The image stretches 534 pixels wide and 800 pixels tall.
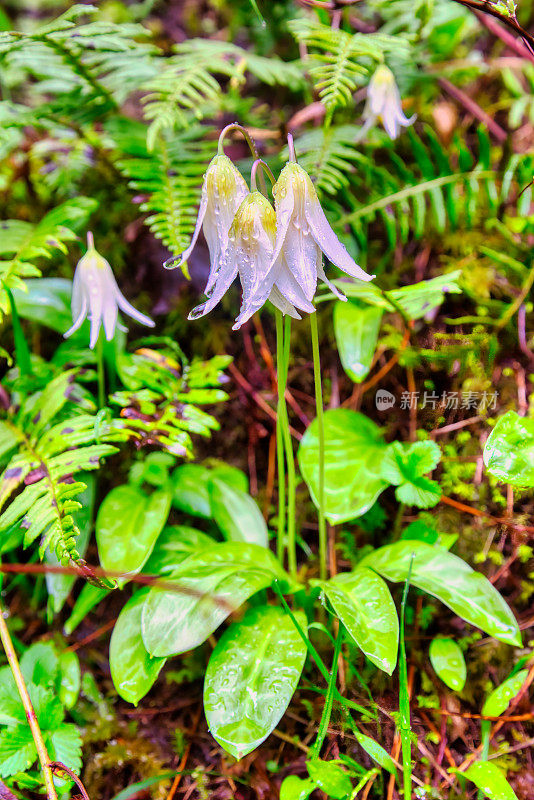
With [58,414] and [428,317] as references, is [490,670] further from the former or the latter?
[58,414]

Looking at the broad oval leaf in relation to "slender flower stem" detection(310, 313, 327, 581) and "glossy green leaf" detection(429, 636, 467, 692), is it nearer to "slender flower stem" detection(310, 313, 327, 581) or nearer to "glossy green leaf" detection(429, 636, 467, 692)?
"slender flower stem" detection(310, 313, 327, 581)

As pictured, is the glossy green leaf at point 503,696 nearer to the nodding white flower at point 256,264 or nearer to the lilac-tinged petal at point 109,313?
the nodding white flower at point 256,264

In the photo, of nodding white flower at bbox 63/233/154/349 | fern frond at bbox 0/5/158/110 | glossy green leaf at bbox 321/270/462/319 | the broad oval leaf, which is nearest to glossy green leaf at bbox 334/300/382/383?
glossy green leaf at bbox 321/270/462/319

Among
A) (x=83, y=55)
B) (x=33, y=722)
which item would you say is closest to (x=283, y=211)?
(x=33, y=722)

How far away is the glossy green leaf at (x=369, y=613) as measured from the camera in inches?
58.4

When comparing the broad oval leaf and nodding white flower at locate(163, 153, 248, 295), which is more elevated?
nodding white flower at locate(163, 153, 248, 295)

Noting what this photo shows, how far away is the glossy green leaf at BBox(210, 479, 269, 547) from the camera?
202cm

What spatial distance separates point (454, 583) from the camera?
1712 mm

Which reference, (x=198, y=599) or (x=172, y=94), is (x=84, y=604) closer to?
(x=198, y=599)

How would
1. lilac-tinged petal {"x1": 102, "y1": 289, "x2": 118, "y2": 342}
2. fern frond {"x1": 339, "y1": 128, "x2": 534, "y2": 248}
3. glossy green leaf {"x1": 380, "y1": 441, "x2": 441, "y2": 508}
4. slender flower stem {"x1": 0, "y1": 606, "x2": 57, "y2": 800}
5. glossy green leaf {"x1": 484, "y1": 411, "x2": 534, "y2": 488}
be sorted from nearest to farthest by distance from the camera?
slender flower stem {"x1": 0, "y1": 606, "x2": 57, "y2": 800}
glossy green leaf {"x1": 484, "y1": 411, "x2": 534, "y2": 488}
glossy green leaf {"x1": 380, "y1": 441, "x2": 441, "y2": 508}
lilac-tinged petal {"x1": 102, "y1": 289, "x2": 118, "y2": 342}
fern frond {"x1": 339, "y1": 128, "x2": 534, "y2": 248}

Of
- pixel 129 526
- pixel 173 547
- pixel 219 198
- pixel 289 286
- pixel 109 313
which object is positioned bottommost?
pixel 173 547

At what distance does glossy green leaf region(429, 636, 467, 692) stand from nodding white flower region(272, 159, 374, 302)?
116 centimetres

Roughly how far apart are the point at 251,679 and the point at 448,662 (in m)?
0.64

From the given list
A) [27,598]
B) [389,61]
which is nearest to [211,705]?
[27,598]
